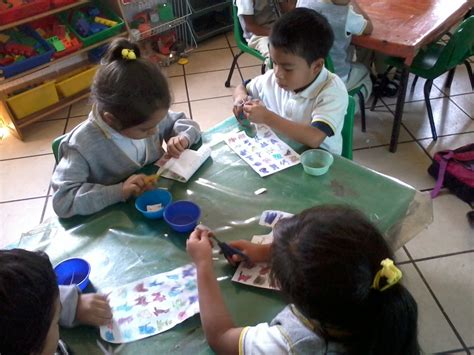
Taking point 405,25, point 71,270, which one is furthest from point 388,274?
point 405,25

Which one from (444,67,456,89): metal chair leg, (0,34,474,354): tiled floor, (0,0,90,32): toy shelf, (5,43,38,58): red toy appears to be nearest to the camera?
(0,34,474,354): tiled floor

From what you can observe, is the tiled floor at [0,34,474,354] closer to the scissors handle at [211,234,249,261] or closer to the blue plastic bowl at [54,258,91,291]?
the scissors handle at [211,234,249,261]

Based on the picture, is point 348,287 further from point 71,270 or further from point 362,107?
point 362,107

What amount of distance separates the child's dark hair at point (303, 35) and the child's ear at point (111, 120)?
25.4 inches

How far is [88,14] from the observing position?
9.84 feet

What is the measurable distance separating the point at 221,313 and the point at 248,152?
2.01ft

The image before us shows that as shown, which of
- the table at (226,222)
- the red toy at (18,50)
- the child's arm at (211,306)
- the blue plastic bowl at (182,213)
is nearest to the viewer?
the child's arm at (211,306)

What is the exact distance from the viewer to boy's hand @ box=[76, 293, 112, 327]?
0.84 meters

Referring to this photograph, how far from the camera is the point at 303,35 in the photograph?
1.42 meters

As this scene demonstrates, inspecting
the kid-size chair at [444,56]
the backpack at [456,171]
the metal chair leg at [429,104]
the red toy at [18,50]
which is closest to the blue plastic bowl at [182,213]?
the backpack at [456,171]

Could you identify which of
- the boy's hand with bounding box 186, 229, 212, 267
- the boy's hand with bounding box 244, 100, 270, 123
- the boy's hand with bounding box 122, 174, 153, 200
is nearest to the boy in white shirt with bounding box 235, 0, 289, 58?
the boy's hand with bounding box 244, 100, 270, 123

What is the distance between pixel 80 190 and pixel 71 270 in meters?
0.26

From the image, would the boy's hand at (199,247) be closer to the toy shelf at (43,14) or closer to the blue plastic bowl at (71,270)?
the blue plastic bowl at (71,270)

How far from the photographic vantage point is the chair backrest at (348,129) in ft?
4.64
